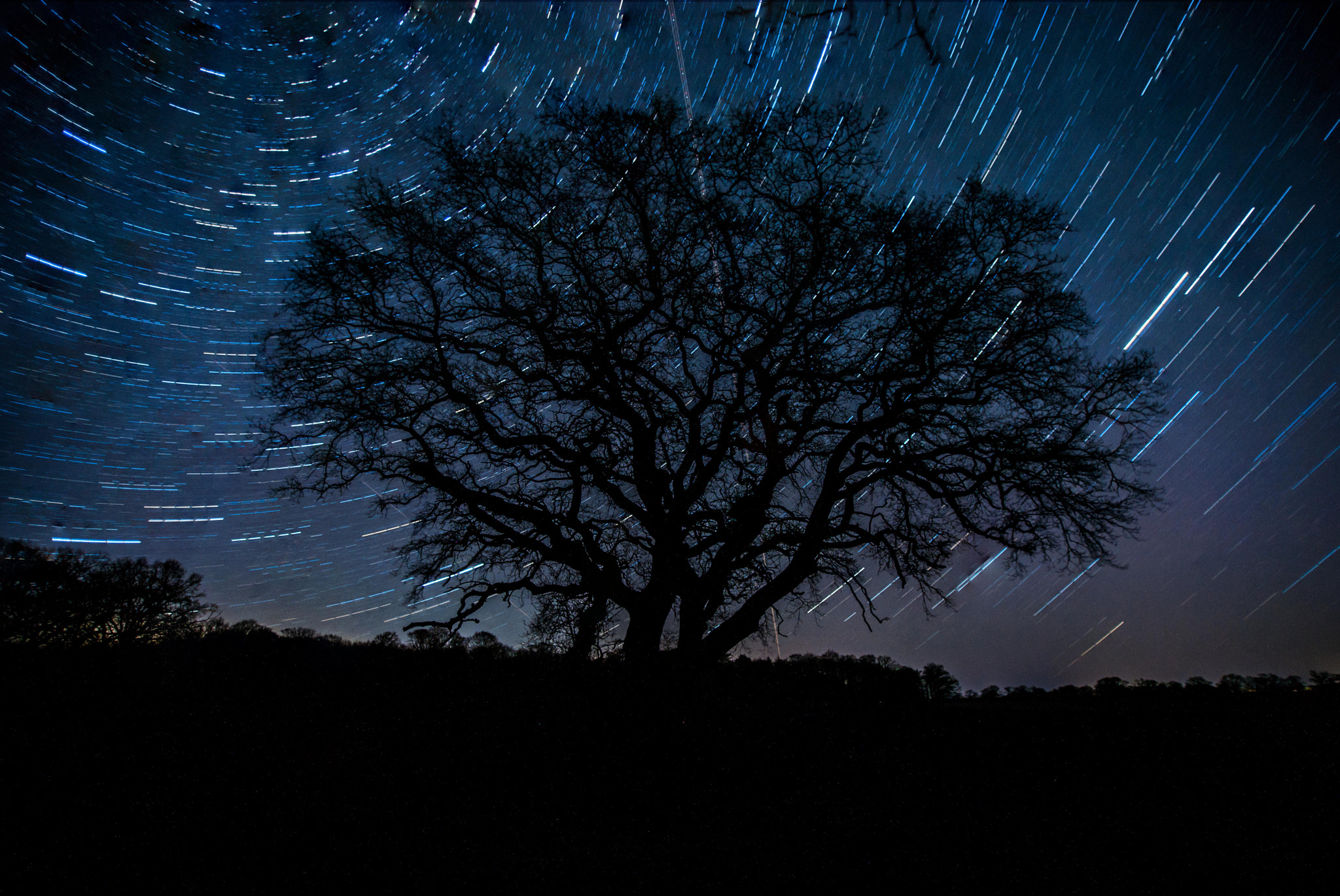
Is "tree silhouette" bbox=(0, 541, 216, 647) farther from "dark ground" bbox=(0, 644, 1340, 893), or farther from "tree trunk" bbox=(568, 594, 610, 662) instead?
"tree trunk" bbox=(568, 594, 610, 662)

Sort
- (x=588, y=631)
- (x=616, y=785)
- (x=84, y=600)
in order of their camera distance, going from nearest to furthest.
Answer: (x=616, y=785), (x=588, y=631), (x=84, y=600)

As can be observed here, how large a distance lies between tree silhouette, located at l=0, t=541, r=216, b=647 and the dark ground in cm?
958

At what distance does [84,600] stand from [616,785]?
1981 cm

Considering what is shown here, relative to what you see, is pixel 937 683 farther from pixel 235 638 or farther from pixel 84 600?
pixel 84 600

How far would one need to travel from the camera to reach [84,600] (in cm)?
1625

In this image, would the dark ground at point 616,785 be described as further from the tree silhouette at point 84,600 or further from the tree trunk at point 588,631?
the tree silhouette at point 84,600

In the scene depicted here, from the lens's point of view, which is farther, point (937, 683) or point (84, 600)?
point (84, 600)

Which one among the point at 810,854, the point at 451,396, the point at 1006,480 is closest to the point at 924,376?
the point at 1006,480

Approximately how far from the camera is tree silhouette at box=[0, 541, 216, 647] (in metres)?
15.0

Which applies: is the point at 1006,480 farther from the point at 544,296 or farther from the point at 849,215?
the point at 544,296

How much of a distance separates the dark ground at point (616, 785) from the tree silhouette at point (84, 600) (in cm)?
958

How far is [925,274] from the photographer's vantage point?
7207 mm

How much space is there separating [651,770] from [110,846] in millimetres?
4577

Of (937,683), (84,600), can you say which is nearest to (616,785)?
(937,683)
